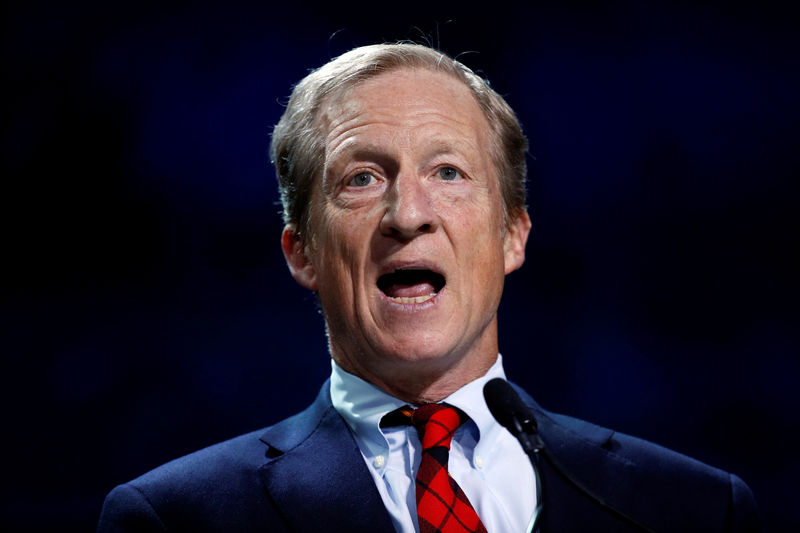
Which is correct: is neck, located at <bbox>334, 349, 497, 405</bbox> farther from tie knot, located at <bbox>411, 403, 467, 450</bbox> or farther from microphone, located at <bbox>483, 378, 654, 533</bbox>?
microphone, located at <bbox>483, 378, 654, 533</bbox>

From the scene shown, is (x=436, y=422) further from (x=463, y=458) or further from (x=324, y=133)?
(x=324, y=133)

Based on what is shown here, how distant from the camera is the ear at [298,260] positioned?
2.11 metres

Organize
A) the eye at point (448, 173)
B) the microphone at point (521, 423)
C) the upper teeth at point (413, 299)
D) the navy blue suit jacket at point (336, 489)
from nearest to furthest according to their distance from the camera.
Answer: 1. the microphone at point (521, 423)
2. the navy blue suit jacket at point (336, 489)
3. the upper teeth at point (413, 299)
4. the eye at point (448, 173)

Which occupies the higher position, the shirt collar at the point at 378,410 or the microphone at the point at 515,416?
the microphone at the point at 515,416

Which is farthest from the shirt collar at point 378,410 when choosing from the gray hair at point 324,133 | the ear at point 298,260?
the gray hair at point 324,133

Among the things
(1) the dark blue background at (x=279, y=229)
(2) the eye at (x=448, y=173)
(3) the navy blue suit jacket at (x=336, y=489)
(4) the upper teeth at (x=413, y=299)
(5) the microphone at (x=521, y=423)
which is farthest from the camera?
(1) the dark blue background at (x=279, y=229)

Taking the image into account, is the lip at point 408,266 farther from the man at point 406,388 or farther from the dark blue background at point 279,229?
the dark blue background at point 279,229

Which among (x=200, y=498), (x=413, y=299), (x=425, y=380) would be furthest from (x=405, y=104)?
(x=200, y=498)

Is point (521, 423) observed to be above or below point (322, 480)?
above

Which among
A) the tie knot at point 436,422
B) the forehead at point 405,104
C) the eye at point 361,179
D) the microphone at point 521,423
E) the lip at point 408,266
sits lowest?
the tie knot at point 436,422

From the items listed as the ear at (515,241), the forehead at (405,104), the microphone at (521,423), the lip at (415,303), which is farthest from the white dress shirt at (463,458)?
the forehead at (405,104)

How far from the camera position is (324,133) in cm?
208

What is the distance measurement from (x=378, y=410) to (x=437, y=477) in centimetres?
21

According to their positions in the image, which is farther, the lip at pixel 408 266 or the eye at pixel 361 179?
the eye at pixel 361 179
